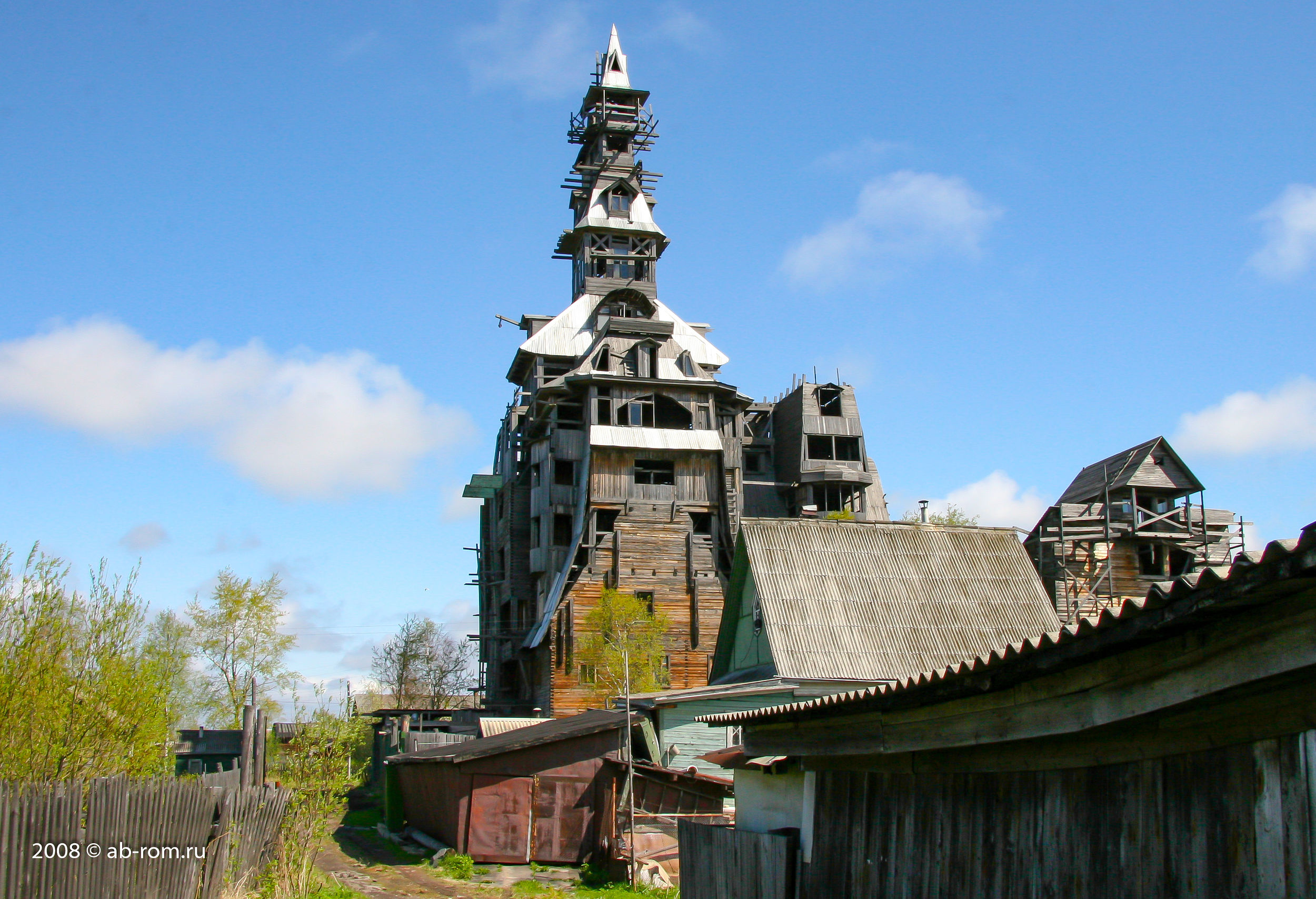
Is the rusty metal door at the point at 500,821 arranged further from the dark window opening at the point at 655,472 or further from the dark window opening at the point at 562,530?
the dark window opening at the point at 562,530

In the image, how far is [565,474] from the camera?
5103 centimetres

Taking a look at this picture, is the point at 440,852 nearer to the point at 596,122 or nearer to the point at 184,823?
the point at 184,823

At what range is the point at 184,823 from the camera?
1470 cm

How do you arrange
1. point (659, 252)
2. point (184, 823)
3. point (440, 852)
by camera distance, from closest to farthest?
point (184, 823) → point (440, 852) → point (659, 252)

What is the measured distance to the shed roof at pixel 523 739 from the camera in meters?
24.7

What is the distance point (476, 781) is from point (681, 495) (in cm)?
2421

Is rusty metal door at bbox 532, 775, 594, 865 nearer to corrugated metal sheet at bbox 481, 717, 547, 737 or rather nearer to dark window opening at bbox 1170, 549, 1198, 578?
corrugated metal sheet at bbox 481, 717, 547, 737

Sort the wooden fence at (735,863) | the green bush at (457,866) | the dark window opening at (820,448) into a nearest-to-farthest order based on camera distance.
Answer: the wooden fence at (735,863)
the green bush at (457,866)
the dark window opening at (820,448)

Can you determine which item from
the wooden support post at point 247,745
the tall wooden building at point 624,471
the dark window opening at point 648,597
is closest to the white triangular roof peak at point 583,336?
the tall wooden building at point 624,471

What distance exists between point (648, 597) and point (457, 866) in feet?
75.1

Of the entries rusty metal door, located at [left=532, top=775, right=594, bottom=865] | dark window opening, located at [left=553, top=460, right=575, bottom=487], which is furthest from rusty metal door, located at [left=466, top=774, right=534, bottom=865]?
dark window opening, located at [left=553, top=460, right=575, bottom=487]

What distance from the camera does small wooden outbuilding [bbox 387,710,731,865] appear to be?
23594mm

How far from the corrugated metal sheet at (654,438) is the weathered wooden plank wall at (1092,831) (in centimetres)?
3677

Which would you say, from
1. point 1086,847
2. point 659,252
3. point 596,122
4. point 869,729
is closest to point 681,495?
point 659,252
